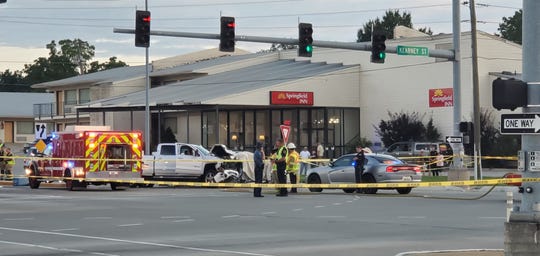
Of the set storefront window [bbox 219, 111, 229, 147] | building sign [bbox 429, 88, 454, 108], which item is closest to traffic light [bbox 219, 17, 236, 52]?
building sign [bbox 429, 88, 454, 108]

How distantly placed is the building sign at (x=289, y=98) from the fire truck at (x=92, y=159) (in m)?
25.0

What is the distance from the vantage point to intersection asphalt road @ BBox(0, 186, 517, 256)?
15656mm

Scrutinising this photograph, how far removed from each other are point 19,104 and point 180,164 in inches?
2262

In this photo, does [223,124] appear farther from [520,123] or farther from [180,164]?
[520,123]

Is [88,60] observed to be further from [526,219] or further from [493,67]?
[526,219]

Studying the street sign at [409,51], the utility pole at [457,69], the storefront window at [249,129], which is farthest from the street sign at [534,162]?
the storefront window at [249,129]

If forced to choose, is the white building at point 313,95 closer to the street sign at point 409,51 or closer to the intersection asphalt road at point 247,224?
the street sign at point 409,51

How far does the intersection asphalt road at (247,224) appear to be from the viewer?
1566cm

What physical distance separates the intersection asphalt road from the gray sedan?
1.04 meters

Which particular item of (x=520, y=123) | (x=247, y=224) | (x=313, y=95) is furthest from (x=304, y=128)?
(x=520, y=123)

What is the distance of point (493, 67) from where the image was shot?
200 ft

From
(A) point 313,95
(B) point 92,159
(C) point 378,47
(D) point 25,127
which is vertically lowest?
(B) point 92,159

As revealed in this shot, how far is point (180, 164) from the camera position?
41.6 m

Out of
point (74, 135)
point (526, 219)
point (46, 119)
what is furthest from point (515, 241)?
point (46, 119)
